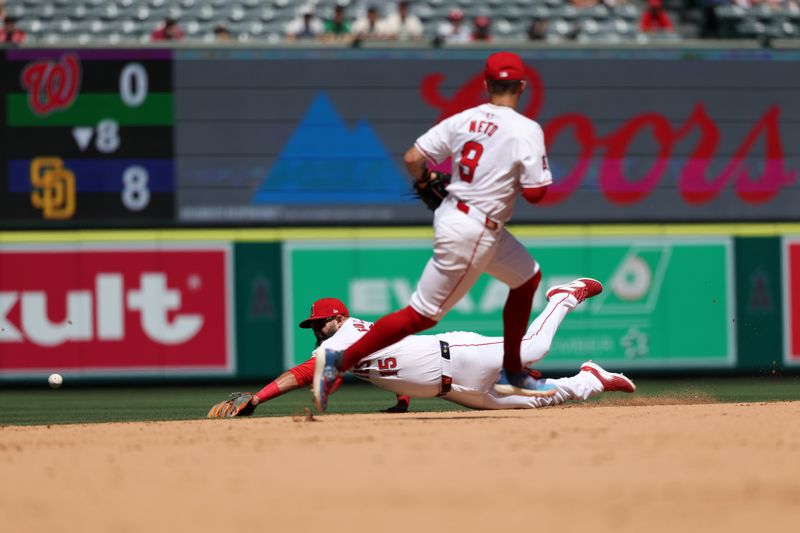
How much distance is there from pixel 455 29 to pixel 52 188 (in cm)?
420

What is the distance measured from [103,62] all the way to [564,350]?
16.6 ft

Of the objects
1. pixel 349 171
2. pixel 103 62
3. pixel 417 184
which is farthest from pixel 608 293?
pixel 417 184

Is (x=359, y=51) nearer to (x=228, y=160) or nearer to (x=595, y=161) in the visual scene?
(x=228, y=160)

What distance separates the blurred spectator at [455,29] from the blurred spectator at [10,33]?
159 inches

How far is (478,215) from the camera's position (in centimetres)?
612

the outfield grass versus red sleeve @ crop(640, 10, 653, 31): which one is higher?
red sleeve @ crop(640, 10, 653, 31)

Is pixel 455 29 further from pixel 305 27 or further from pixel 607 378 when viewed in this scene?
pixel 607 378

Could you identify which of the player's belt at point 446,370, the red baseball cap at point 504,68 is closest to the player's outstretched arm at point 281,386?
the player's belt at point 446,370

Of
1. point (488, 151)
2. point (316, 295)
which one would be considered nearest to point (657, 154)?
point (316, 295)

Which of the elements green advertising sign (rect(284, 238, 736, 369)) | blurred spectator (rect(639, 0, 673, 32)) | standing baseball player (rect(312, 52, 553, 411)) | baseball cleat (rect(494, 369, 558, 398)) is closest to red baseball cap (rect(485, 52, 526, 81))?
standing baseball player (rect(312, 52, 553, 411))

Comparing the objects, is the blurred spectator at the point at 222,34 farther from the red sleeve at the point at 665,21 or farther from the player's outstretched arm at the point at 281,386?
the player's outstretched arm at the point at 281,386

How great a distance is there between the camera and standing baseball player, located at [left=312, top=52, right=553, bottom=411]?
6094 millimetres

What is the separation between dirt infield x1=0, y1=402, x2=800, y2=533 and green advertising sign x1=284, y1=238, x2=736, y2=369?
593cm

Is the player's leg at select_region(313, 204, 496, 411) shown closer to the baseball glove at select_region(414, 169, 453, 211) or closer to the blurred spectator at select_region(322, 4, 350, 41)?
the baseball glove at select_region(414, 169, 453, 211)
